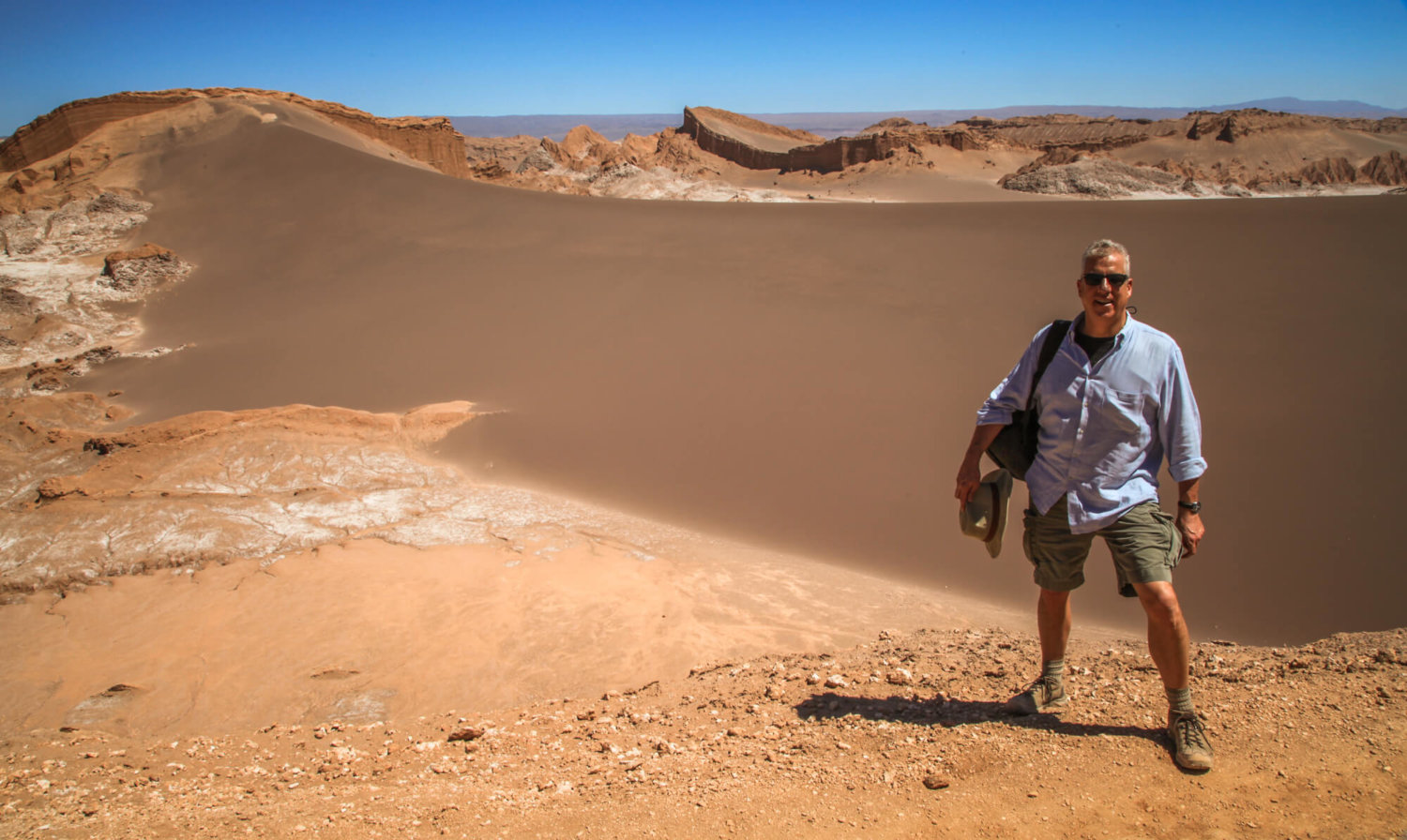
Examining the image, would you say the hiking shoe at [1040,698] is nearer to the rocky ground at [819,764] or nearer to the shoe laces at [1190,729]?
the rocky ground at [819,764]

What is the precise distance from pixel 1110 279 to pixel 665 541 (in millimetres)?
3476

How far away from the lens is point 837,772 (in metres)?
2.14

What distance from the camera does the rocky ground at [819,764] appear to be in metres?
1.83

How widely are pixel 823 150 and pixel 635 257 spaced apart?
75.5ft

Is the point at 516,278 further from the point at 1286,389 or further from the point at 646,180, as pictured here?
the point at 646,180

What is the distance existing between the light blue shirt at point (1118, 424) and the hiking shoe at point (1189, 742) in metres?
0.52

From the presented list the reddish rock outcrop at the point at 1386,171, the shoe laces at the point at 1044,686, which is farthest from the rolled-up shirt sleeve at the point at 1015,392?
the reddish rock outcrop at the point at 1386,171

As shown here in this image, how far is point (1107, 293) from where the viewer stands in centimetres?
203

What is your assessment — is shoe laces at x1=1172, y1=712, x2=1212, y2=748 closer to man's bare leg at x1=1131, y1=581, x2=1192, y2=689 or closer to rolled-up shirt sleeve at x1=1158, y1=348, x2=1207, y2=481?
man's bare leg at x1=1131, y1=581, x2=1192, y2=689

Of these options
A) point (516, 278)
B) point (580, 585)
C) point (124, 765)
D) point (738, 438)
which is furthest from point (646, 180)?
point (124, 765)

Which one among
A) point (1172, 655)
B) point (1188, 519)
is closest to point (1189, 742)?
point (1172, 655)

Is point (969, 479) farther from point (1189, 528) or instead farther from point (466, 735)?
point (466, 735)

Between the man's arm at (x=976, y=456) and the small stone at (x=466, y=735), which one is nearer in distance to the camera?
the man's arm at (x=976, y=456)

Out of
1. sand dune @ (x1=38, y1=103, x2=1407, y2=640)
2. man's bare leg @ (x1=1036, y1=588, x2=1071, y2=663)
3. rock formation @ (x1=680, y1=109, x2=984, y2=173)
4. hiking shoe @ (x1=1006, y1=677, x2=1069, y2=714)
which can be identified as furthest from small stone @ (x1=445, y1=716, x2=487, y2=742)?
rock formation @ (x1=680, y1=109, x2=984, y2=173)
